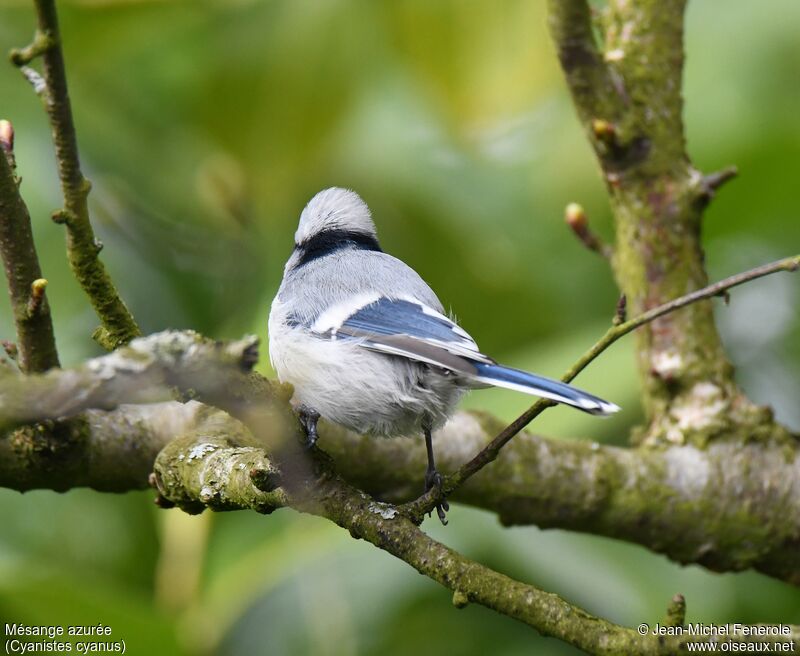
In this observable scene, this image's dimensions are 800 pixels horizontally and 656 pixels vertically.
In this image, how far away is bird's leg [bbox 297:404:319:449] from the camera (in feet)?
5.18

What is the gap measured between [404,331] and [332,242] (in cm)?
46

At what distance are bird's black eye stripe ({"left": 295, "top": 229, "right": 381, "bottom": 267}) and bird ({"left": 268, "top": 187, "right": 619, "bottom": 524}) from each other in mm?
101

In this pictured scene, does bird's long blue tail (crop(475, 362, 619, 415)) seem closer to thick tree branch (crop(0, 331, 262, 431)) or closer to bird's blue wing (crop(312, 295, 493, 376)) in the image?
bird's blue wing (crop(312, 295, 493, 376))

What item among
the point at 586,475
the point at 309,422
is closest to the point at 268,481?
the point at 309,422

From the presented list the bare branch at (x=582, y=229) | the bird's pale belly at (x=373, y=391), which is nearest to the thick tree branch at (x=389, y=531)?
the bird's pale belly at (x=373, y=391)

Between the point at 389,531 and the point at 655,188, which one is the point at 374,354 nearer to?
the point at 389,531

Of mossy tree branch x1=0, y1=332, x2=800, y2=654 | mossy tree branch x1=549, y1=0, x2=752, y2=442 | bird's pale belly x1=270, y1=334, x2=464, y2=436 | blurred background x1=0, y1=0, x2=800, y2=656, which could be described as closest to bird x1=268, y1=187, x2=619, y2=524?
bird's pale belly x1=270, y1=334, x2=464, y2=436

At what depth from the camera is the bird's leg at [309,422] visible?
1580mm

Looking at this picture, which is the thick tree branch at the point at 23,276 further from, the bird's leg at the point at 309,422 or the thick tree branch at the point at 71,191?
the bird's leg at the point at 309,422

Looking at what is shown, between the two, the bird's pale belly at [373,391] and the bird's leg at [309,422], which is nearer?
the bird's leg at [309,422]

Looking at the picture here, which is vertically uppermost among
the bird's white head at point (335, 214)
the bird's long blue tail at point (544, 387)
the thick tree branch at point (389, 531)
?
the bird's white head at point (335, 214)

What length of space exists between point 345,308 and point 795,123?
2.04 m

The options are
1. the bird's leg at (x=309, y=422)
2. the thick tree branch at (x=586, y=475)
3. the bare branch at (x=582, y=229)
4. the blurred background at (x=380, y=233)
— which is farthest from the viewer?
the blurred background at (x=380, y=233)

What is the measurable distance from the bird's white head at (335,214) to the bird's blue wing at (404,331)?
0.29 metres
